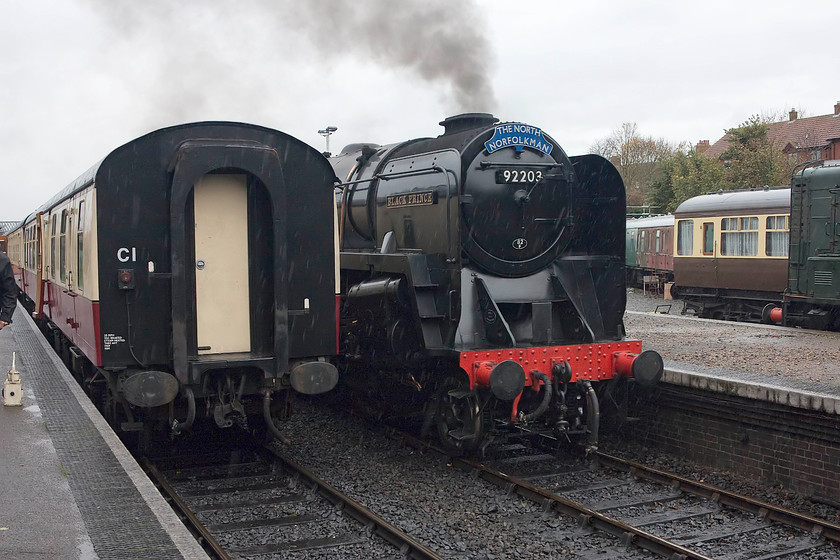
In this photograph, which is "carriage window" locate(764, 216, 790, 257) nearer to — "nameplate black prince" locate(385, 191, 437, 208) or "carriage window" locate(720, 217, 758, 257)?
"carriage window" locate(720, 217, 758, 257)

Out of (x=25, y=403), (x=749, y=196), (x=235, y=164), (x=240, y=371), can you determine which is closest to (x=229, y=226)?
(x=235, y=164)

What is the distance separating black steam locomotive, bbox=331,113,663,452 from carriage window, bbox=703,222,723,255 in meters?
11.0

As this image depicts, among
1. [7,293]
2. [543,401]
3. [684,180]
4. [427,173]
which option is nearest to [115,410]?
[7,293]

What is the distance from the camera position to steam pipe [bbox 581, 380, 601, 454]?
759 centimetres

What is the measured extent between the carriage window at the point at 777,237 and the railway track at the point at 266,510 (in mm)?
12600

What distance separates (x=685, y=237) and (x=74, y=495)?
57.0 feet

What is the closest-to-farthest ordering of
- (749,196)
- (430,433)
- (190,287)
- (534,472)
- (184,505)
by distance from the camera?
(184,505) < (190,287) < (534,472) < (430,433) < (749,196)

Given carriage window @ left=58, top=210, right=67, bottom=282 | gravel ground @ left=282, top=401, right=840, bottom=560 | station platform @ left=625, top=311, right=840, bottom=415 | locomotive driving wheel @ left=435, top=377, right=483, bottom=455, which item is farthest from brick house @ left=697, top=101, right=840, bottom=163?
carriage window @ left=58, top=210, right=67, bottom=282

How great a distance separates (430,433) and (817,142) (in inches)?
1562

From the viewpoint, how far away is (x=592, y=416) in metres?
7.66

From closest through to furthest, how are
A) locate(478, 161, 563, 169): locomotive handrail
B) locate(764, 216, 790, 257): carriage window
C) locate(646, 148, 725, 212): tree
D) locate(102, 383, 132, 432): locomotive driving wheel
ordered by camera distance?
1. locate(102, 383, 132, 432): locomotive driving wheel
2. locate(478, 161, 563, 169): locomotive handrail
3. locate(764, 216, 790, 257): carriage window
4. locate(646, 148, 725, 212): tree

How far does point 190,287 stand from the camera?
23.2 feet

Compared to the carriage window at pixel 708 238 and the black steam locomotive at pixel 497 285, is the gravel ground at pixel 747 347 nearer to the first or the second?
Result: the black steam locomotive at pixel 497 285

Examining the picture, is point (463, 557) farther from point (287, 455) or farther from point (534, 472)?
point (287, 455)
